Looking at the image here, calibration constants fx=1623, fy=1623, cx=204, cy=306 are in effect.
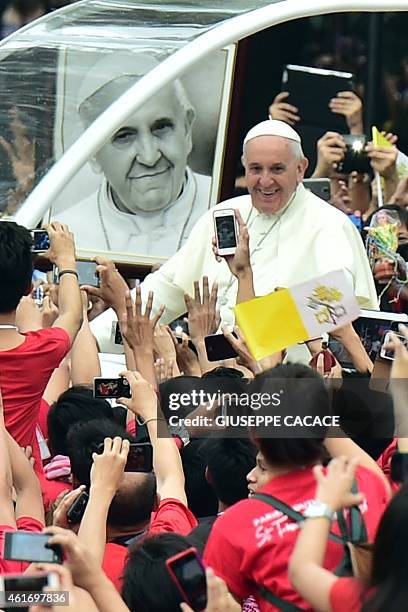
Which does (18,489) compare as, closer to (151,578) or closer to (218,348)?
(151,578)

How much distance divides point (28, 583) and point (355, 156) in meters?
5.41

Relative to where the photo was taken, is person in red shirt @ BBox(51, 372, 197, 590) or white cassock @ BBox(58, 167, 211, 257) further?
white cassock @ BBox(58, 167, 211, 257)

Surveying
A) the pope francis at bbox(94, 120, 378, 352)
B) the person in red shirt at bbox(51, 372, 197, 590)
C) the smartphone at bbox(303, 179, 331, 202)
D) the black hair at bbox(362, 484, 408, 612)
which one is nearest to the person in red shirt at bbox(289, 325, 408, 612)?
the black hair at bbox(362, 484, 408, 612)

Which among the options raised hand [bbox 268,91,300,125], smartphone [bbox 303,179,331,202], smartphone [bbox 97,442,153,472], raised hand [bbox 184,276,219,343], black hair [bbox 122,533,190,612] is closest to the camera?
black hair [bbox 122,533,190,612]

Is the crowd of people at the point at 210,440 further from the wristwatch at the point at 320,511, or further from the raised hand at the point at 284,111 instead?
the raised hand at the point at 284,111

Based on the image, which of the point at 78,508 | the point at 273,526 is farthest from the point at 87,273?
the point at 273,526

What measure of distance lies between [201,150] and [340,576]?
4931 millimetres

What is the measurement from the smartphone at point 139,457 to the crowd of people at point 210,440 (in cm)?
1

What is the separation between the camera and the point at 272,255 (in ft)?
22.7

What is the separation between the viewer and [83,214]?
812 centimetres

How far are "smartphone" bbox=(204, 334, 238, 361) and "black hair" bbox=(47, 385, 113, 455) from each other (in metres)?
0.39

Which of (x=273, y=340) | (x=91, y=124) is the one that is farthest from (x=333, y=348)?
(x=91, y=124)

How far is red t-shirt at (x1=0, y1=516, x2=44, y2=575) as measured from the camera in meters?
3.92

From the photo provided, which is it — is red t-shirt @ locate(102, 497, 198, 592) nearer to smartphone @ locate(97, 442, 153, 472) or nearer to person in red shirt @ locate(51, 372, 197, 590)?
person in red shirt @ locate(51, 372, 197, 590)
